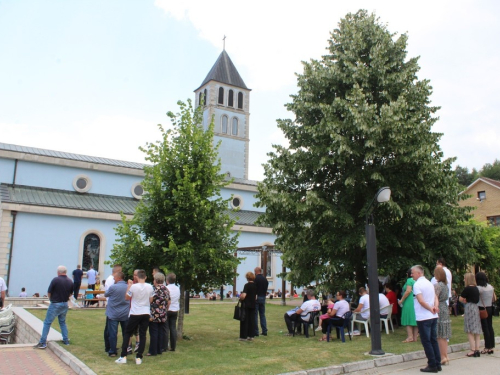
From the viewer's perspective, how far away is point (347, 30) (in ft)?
50.0

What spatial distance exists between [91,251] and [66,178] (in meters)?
5.52

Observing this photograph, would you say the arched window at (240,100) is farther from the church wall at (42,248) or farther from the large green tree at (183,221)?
the large green tree at (183,221)

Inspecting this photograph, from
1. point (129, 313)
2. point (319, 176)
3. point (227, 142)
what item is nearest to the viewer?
point (129, 313)

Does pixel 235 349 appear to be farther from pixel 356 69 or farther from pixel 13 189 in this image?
pixel 13 189

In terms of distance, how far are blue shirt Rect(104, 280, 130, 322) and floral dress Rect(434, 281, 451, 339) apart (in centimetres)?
650

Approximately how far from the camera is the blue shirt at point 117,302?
29.9 ft

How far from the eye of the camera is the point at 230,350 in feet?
32.2

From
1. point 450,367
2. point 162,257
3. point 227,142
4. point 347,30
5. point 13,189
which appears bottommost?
point 450,367

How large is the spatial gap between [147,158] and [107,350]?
4986 millimetres

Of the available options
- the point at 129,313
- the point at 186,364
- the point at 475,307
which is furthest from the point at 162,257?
the point at 475,307

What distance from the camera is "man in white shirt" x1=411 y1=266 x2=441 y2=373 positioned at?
786 centimetres

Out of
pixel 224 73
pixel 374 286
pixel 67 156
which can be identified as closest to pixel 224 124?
pixel 224 73

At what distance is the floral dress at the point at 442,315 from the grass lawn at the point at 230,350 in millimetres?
1265

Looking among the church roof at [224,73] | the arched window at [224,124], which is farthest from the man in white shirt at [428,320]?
the church roof at [224,73]
